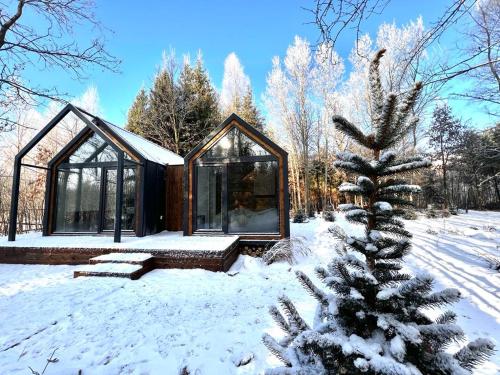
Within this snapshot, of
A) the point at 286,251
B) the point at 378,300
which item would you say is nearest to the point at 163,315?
the point at 378,300

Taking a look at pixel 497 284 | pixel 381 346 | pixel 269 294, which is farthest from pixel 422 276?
pixel 497 284

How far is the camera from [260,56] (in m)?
16.2

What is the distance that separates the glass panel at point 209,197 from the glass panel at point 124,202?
2019mm

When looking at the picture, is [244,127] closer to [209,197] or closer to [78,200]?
[209,197]

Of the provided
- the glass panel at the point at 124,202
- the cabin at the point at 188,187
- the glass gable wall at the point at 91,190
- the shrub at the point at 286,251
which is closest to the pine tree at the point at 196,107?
the glass gable wall at the point at 91,190

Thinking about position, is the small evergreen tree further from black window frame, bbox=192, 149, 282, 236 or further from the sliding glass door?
the sliding glass door

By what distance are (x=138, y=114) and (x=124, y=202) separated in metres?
11.3

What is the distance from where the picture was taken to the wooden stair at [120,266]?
4.52 metres

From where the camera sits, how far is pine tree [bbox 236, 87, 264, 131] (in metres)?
18.4

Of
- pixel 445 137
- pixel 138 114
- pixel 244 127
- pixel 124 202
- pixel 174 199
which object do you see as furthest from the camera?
pixel 445 137

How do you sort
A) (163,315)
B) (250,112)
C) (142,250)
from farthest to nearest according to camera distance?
(250,112)
(142,250)
(163,315)

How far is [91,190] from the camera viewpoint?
7.54 meters

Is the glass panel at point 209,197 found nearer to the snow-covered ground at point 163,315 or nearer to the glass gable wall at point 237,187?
the glass gable wall at point 237,187

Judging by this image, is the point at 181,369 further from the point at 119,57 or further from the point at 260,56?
the point at 260,56
